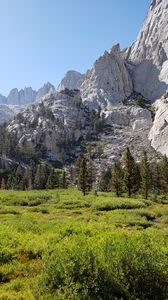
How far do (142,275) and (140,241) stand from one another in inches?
75.8

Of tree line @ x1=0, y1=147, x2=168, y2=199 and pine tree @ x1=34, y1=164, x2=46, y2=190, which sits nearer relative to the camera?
tree line @ x1=0, y1=147, x2=168, y2=199

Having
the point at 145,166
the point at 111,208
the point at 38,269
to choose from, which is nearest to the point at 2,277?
the point at 38,269

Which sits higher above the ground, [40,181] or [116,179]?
[40,181]

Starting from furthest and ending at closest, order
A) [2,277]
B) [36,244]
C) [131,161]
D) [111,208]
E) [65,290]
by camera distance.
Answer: [131,161], [111,208], [36,244], [2,277], [65,290]

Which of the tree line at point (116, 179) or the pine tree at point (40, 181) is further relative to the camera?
the pine tree at point (40, 181)

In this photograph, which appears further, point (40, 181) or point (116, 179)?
point (40, 181)

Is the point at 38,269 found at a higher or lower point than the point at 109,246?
lower

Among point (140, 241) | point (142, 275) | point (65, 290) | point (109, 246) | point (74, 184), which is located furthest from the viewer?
point (74, 184)

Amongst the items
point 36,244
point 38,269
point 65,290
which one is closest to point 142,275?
point 65,290

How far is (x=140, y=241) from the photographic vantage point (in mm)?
13102

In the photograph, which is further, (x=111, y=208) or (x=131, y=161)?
(x=131, y=161)

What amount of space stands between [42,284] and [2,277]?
3.22 metres

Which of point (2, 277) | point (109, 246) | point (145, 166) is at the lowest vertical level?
point (2, 277)

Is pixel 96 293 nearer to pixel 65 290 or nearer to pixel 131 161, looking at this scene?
pixel 65 290
